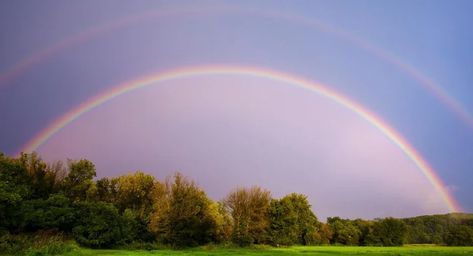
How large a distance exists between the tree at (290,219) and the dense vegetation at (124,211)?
0.78ft

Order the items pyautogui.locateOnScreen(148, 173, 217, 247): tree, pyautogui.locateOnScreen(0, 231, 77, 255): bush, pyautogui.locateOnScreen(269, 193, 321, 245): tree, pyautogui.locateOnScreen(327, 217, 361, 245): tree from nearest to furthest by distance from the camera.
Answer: pyautogui.locateOnScreen(0, 231, 77, 255): bush
pyautogui.locateOnScreen(148, 173, 217, 247): tree
pyautogui.locateOnScreen(269, 193, 321, 245): tree
pyautogui.locateOnScreen(327, 217, 361, 245): tree

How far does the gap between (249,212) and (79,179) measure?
33.4m

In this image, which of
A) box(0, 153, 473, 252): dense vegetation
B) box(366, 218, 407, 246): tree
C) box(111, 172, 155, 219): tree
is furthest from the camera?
box(366, 218, 407, 246): tree

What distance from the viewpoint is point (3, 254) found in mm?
42438

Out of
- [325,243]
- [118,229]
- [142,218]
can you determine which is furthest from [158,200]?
[325,243]

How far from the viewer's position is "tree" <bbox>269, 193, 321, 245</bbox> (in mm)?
102250

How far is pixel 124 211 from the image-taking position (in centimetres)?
7538

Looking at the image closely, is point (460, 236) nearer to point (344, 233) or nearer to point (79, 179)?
point (344, 233)

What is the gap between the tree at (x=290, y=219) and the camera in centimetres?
10225

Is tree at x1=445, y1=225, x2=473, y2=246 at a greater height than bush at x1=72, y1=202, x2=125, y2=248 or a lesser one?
greater

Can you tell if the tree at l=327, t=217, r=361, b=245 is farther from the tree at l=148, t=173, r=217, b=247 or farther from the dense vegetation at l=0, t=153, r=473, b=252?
the tree at l=148, t=173, r=217, b=247

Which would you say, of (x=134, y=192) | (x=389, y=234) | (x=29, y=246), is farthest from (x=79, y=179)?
(x=389, y=234)

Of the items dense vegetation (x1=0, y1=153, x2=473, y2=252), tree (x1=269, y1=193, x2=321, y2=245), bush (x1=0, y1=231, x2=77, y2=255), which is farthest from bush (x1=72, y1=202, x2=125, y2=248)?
tree (x1=269, y1=193, x2=321, y2=245)

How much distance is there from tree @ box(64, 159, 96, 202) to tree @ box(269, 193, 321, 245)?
43.3 metres
